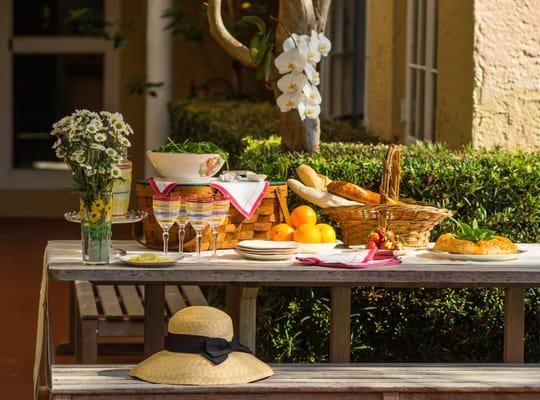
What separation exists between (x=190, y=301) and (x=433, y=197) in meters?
1.26

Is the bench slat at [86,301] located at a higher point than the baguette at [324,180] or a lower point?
lower

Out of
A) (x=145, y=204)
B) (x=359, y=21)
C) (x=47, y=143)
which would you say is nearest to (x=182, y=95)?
(x=47, y=143)

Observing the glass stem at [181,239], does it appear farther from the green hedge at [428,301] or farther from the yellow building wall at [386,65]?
the yellow building wall at [386,65]

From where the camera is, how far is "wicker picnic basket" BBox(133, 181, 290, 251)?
4902 mm

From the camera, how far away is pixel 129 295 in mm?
6484

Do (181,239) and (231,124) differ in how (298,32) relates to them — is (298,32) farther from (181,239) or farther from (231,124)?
(231,124)

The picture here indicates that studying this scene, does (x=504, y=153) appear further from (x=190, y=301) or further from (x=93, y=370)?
(x=93, y=370)

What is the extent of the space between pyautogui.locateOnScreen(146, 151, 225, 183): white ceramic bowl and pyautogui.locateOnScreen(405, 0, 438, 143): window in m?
3.15

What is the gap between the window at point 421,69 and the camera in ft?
26.2

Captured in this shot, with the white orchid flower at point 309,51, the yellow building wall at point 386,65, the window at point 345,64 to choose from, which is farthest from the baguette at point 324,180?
the window at point 345,64

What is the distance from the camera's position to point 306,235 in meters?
4.96

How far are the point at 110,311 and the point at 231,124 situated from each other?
124 inches

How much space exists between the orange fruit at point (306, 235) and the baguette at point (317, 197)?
181 mm

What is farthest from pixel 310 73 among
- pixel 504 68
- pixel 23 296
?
pixel 23 296
